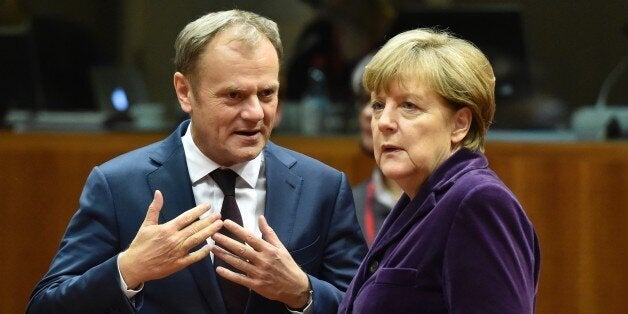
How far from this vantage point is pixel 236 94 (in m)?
2.32

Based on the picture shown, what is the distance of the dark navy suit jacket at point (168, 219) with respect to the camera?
228 cm

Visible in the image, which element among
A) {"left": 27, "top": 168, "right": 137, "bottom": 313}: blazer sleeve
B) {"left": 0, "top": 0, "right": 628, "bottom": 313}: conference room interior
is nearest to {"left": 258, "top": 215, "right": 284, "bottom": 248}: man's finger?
{"left": 27, "top": 168, "right": 137, "bottom": 313}: blazer sleeve

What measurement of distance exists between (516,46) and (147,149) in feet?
8.33

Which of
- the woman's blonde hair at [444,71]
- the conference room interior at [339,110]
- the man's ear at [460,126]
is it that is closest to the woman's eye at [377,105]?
the woman's blonde hair at [444,71]

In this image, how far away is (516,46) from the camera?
4.59m

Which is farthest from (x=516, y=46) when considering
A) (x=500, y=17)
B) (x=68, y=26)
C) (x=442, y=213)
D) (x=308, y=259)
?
(x=442, y=213)

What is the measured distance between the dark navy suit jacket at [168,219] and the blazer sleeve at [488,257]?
50cm

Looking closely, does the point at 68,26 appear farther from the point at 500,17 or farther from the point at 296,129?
the point at 500,17

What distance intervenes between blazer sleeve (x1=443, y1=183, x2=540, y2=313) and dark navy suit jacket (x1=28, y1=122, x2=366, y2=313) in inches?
19.9

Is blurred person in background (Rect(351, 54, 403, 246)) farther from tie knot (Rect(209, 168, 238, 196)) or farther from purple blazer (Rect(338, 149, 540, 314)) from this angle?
purple blazer (Rect(338, 149, 540, 314))

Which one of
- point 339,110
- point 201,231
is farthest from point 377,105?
point 339,110

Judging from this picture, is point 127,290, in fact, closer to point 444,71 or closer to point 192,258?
point 192,258

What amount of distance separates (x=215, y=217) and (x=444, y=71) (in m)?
0.56

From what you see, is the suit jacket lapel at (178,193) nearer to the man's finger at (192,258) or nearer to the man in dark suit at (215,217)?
the man in dark suit at (215,217)
